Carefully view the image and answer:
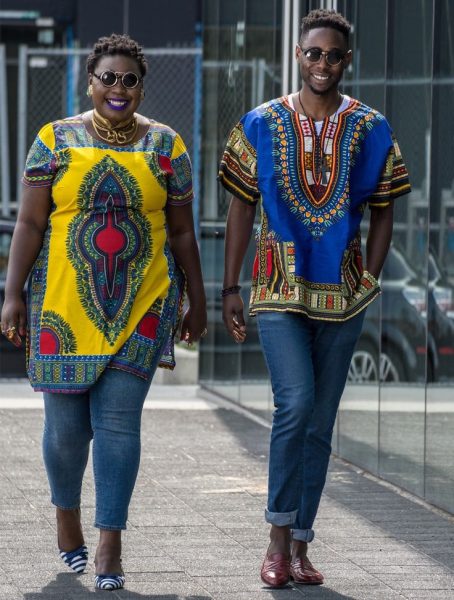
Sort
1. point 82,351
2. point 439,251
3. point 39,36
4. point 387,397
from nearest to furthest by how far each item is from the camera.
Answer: point 82,351 < point 439,251 < point 387,397 < point 39,36

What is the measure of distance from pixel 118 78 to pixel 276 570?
1.77 metres

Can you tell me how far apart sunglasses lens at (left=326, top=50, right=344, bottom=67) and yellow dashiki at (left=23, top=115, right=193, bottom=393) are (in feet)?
2.21

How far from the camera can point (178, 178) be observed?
18.5ft

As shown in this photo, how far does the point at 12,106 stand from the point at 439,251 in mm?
9736

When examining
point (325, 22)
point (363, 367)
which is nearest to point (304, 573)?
point (325, 22)

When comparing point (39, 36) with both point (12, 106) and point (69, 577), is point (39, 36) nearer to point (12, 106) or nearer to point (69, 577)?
point (12, 106)

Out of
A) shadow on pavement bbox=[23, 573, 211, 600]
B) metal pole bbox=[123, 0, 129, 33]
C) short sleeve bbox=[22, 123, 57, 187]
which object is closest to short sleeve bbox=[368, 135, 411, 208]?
short sleeve bbox=[22, 123, 57, 187]

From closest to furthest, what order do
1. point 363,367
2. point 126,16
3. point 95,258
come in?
point 95,258 → point 363,367 → point 126,16

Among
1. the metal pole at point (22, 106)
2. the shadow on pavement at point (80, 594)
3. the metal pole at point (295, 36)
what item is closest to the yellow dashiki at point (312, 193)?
the shadow on pavement at point (80, 594)

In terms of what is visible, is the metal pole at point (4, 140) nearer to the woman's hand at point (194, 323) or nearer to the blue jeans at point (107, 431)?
the woman's hand at point (194, 323)

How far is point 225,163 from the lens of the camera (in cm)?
572

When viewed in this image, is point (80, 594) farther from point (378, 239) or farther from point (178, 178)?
point (378, 239)

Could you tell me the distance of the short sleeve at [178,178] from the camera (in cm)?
562

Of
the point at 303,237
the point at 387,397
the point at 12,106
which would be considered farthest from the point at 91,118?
the point at 12,106
